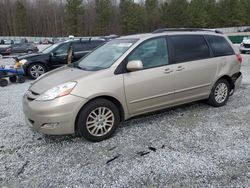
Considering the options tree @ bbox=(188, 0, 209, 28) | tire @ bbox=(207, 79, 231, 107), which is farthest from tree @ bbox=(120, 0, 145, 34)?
tire @ bbox=(207, 79, 231, 107)

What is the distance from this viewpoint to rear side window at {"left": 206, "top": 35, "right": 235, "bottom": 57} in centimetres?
523

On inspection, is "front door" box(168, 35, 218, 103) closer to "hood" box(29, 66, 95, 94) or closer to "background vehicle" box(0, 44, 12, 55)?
"hood" box(29, 66, 95, 94)

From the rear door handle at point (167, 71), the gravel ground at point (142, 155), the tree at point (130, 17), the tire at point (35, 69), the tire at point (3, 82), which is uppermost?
the tree at point (130, 17)

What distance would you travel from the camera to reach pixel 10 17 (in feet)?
229

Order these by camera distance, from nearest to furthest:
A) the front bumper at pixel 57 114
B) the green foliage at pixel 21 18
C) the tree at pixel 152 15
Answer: the front bumper at pixel 57 114, the green foliage at pixel 21 18, the tree at pixel 152 15

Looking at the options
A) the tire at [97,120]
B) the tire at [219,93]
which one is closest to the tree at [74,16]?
the tire at [219,93]

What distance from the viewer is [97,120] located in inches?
152

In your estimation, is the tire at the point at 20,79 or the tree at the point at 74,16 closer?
the tire at the point at 20,79

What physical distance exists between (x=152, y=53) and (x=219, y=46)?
6.04 feet

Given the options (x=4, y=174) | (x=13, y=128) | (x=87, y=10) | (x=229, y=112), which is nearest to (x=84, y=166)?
(x=4, y=174)

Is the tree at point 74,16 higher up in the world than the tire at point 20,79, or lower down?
higher up

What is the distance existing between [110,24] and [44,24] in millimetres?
21798

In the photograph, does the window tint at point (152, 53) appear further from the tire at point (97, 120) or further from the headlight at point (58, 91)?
the headlight at point (58, 91)

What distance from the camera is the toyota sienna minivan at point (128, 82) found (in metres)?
3.66
